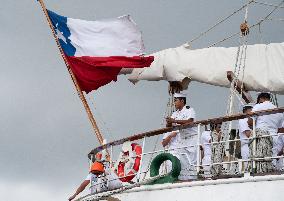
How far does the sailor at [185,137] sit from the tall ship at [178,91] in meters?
0.02

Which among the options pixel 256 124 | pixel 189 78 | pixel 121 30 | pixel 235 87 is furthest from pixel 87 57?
pixel 256 124

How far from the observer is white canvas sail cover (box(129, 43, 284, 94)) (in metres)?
14.5

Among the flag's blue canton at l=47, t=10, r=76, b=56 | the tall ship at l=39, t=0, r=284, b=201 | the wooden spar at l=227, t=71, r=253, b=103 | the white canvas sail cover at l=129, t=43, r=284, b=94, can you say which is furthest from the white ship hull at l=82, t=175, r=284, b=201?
the flag's blue canton at l=47, t=10, r=76, b=56

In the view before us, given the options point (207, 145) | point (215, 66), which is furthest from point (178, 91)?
point (207, 145)

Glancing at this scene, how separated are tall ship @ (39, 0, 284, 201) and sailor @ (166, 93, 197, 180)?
2 cm

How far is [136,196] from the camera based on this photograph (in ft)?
32.3

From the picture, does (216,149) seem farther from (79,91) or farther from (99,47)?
(99,47)

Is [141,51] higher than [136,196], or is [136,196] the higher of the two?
[141,51]

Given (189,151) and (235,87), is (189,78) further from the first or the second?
(189,151)

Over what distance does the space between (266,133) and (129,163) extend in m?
2.69

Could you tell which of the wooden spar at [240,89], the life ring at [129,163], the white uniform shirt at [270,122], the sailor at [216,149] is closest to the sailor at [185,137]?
the sailor at [216,149]

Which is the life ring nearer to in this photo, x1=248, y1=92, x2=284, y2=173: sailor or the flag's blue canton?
x1=248, y1=92, x2=284, y2=173: sailor

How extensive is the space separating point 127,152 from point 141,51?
15.5 ft

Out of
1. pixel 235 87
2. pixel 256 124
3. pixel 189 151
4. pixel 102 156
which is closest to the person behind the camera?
pixel 256 124
